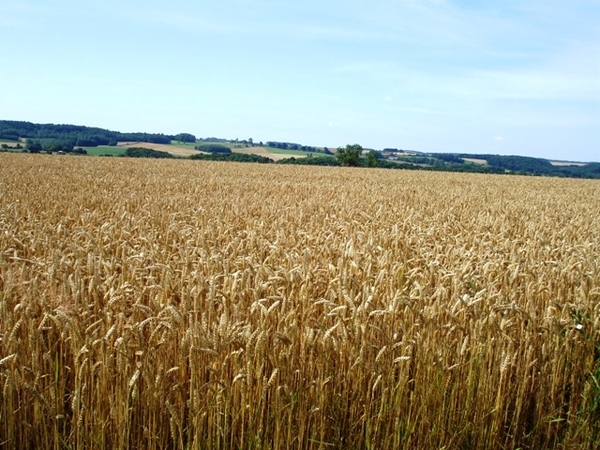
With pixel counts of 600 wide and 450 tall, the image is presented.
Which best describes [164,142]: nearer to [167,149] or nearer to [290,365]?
[167,149]

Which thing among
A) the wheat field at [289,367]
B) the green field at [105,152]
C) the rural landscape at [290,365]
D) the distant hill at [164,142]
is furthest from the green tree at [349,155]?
the wheat field at [289,367]

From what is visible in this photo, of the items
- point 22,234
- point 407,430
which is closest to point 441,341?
point 407,430

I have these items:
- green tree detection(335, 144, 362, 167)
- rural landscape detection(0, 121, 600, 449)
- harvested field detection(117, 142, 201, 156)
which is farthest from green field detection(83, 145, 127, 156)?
rural landscape detection(0, 121, 600, 449)

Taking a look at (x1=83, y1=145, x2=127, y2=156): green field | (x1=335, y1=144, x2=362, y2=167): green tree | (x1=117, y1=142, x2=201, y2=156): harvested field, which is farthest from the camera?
(x1=117, y1=142, x2=201, y2=156): harvested field

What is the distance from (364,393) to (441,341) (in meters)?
0.78

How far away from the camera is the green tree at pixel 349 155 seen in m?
77.3

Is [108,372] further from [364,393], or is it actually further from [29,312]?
[364,393]

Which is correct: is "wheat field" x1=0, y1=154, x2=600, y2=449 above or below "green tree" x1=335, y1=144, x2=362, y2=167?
below

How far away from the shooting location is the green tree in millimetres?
77319

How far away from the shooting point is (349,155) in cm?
7738

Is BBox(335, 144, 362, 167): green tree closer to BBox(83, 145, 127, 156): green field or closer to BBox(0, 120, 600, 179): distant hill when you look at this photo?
BBox(0, 120, 600, 179): distant hill

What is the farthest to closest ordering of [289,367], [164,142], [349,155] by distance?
[164,142]
[349,155]
[289,367]

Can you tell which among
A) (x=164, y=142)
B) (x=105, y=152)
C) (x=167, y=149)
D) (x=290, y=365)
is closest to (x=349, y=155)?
(x=167, y=149)

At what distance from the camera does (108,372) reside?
2855mm
